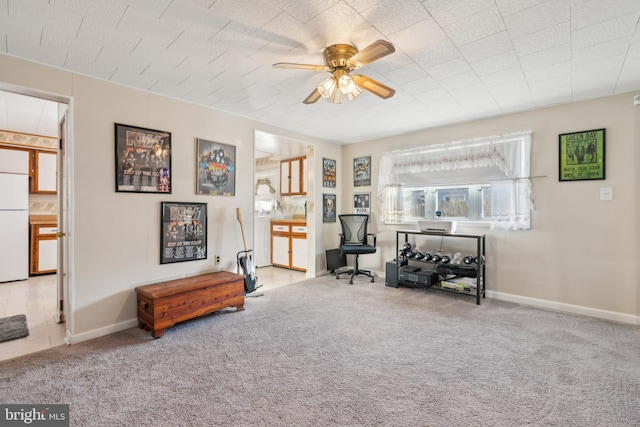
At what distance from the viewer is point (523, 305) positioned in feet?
11.2

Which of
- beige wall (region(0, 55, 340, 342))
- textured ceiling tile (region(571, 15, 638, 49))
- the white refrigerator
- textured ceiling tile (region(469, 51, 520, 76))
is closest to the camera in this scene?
textured ceiling tile (region(571, 15, 638, 49))

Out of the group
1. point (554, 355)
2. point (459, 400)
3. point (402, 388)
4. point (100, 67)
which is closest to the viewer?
point (459, 400)

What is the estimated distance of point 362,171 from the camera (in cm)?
505

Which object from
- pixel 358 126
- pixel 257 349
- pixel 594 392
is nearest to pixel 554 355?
pixel 594 392

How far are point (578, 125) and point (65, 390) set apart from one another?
504 centimetres

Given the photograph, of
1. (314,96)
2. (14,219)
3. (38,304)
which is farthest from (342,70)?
(14,219)

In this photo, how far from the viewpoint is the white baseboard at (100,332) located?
8.16 feet

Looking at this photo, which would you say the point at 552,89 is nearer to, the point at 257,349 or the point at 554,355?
the point at 554,355

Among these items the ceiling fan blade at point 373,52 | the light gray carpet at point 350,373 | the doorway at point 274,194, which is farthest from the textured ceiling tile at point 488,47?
the doorway at point 274,194

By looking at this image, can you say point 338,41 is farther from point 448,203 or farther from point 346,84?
point 448,203

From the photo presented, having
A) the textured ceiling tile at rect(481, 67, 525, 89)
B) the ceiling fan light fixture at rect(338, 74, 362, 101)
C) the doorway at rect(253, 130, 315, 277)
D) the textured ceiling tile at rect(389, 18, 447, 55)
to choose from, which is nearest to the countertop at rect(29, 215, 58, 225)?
the doorway at rect(253, 130, 315, 277)

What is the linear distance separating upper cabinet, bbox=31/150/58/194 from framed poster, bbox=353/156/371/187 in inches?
206

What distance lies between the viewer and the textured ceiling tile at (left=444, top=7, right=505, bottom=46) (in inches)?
70.2

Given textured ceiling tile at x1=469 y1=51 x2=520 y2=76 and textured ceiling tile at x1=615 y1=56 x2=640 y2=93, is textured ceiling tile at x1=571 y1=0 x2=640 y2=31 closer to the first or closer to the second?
textured ceiling tile at x1=469 y1=51 x2=520 y2=76
